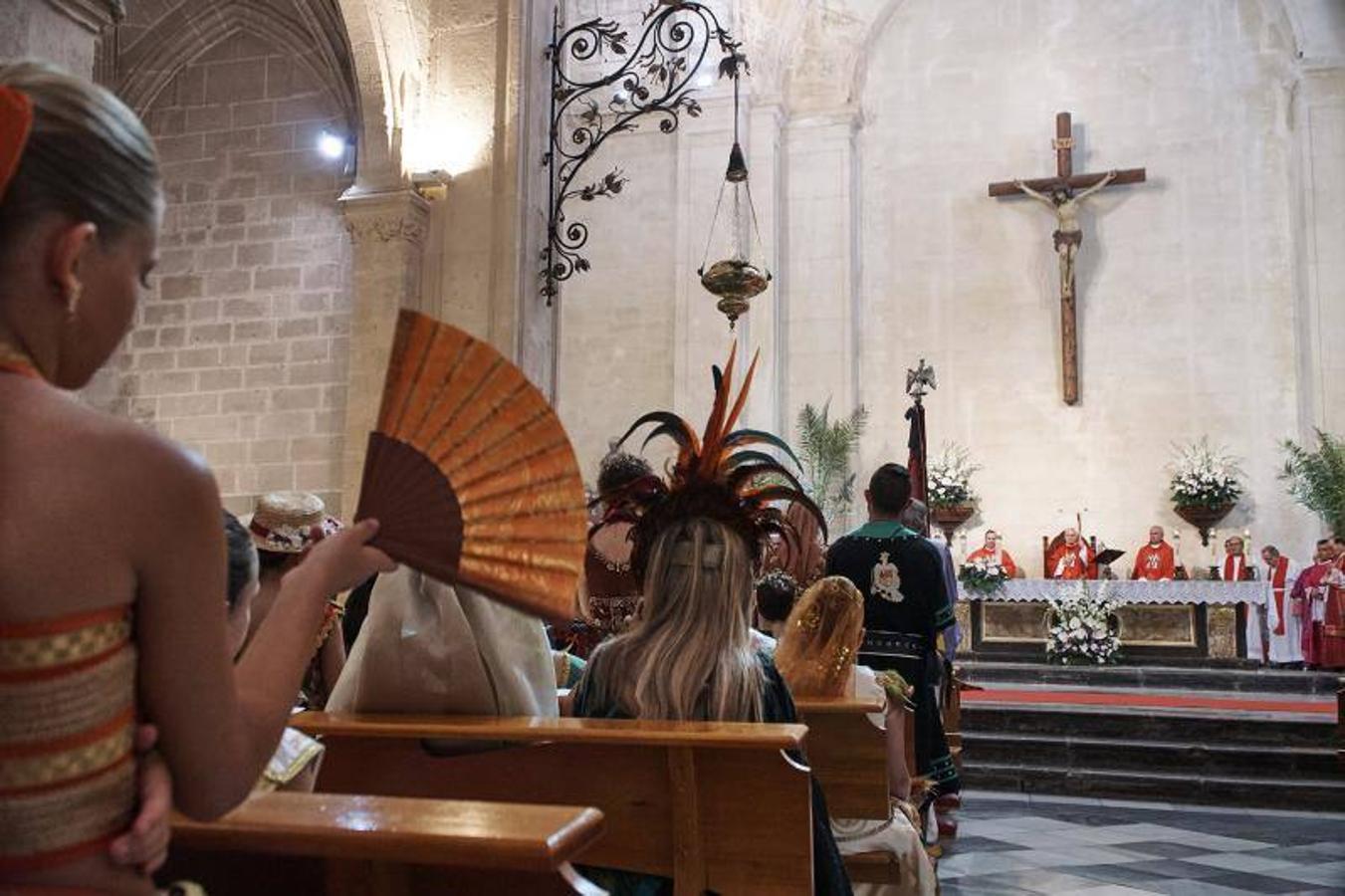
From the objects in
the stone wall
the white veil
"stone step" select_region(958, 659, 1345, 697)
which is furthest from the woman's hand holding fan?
"stone step" select_region(958, 659, 1345, 697)

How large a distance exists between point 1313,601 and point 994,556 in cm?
326

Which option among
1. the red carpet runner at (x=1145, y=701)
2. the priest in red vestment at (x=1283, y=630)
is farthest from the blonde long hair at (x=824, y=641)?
the priest in red vestment at (x=1283, y=630)

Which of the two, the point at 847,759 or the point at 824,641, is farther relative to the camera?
the point at 824,641

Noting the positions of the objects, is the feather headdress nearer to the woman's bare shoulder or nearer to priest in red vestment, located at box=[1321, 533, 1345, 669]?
the woman's bare shoulder

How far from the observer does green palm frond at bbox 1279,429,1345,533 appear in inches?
491

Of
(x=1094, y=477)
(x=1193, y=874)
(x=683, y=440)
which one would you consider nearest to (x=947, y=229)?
(x=1094, y=477)

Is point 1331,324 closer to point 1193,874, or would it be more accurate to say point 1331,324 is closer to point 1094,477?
point 1094,477

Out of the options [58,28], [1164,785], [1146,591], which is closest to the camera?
[58,28]

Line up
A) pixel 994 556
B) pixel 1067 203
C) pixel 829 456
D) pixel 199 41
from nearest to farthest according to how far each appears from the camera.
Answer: pixel 199 41
pixel 994 556
pixel 829 456
pixel 1067 203

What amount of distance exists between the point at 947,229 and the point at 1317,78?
4.60 meters

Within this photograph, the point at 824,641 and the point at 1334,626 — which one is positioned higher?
the point at 824,641

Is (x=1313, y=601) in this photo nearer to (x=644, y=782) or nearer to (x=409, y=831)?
(x=644, y=782)

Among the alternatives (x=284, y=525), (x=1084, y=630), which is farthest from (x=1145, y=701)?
(x=284, y=525)

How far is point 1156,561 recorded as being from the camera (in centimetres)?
1310
